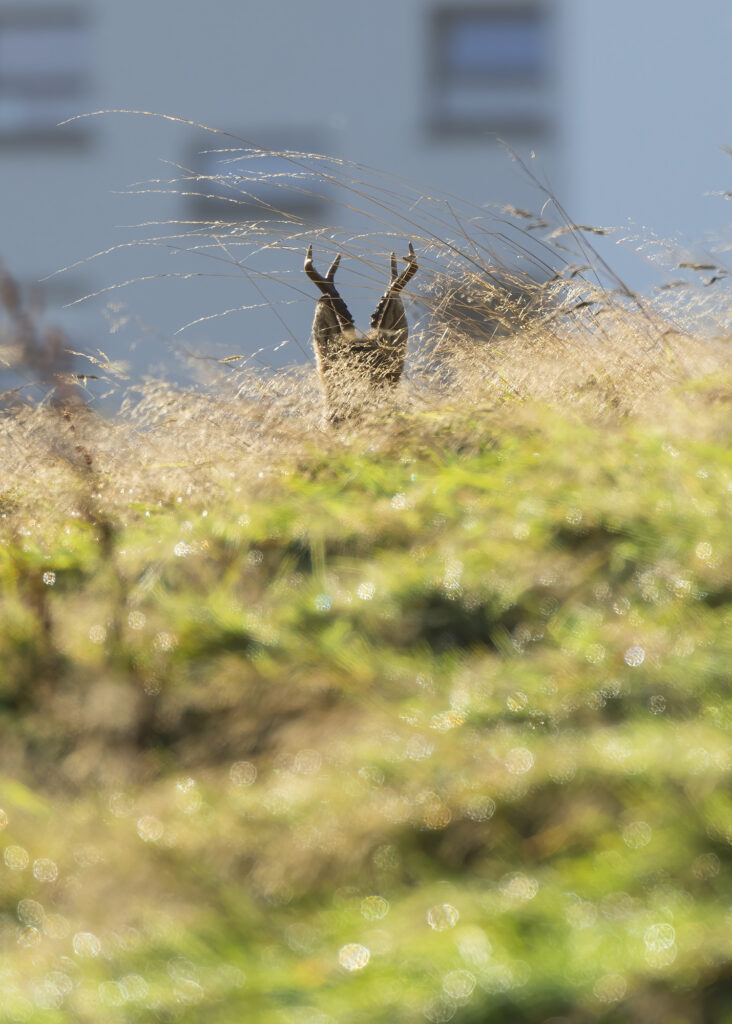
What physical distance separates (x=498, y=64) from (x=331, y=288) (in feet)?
40.9

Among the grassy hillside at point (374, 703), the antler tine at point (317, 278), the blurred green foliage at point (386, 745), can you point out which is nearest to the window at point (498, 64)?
the antler tine at point (317, 278)

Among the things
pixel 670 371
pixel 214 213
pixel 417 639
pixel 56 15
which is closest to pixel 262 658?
pixel 417 639

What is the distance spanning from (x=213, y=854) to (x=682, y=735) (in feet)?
2.00

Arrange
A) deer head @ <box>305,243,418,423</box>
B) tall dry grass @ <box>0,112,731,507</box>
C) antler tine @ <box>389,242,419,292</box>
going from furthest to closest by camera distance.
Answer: antler tine @ <box>389,242,419,292</box> → deer head @ <box>305,243,418,423</box> → tall dry grass @ <box>0,112,731,507</box>

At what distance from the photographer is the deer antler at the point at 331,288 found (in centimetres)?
305

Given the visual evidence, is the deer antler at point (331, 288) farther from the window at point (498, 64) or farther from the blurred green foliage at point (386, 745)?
the window at point (498, 64)

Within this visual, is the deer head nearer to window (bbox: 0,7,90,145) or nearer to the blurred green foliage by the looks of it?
the blurred green foliage

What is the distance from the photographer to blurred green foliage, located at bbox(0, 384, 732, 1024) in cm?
120

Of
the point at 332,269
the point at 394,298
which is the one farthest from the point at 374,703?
the point at 332,269

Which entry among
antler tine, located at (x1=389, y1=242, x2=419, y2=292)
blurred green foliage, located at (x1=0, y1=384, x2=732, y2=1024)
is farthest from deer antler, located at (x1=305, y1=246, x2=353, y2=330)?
blurred green foliage, located at (x1=0, y1=384, x2=732, y2=1024)

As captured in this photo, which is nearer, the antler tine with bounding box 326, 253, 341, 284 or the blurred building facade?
the antler tine with bounding box 326, 253, 341, 284

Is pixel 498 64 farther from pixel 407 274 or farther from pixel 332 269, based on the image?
pixel 407 274

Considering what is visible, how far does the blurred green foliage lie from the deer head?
16.9 inches

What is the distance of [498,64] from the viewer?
47.1 ft
